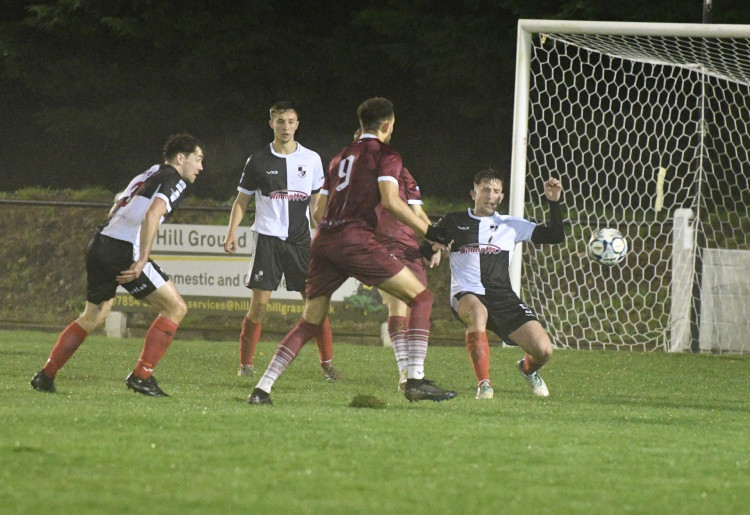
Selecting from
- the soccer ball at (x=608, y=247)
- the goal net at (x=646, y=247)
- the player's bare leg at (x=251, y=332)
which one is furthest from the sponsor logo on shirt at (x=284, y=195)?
the goal net at (x=646, y=247)

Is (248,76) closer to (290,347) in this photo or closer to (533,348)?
(533,348)

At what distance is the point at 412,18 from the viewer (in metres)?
24.2

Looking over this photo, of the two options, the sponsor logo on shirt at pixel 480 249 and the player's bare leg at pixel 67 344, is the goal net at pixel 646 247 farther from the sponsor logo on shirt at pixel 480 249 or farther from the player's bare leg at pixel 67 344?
the player's bare leg at pixel 67 344

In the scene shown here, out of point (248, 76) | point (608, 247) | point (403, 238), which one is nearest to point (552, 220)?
point (403, 238)

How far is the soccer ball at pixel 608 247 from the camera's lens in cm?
911

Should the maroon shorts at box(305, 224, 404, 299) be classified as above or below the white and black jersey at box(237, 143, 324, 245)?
below

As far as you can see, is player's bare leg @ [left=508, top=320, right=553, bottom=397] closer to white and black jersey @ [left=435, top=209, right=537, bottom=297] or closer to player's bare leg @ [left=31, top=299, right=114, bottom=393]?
white and black jersey @ [left=435, top=209, right=537, bottom=297]

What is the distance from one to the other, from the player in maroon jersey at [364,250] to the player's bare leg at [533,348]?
1159mm

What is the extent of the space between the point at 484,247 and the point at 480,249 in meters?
0.03

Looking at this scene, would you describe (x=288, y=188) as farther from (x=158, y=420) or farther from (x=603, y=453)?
(x=603, y=453)

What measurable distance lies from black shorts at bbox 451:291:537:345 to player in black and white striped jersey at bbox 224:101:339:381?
63.3 inches

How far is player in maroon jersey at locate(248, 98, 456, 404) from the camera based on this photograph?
6.65 metres

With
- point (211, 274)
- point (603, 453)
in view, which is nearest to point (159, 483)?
point (603, 453)

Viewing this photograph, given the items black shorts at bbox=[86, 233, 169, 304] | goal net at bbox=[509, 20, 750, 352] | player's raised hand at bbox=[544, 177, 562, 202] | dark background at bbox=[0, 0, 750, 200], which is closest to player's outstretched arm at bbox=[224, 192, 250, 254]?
black shorts at bbox=[86, 233, 169, 304]
